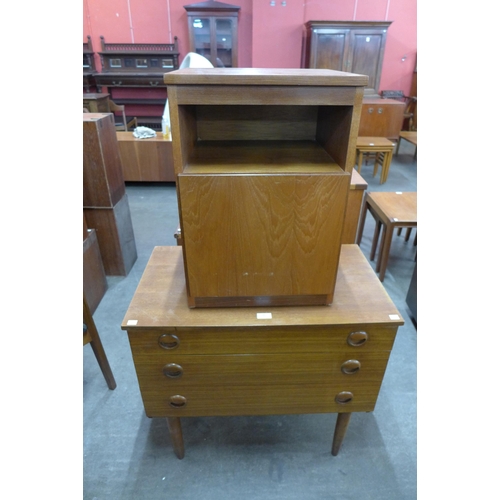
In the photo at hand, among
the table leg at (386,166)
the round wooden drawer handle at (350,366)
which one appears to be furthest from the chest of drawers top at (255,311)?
the table leg at (386,166)

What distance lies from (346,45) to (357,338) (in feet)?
18.4

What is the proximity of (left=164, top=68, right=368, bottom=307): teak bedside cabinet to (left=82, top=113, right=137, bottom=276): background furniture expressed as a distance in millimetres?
1281

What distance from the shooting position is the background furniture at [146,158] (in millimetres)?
3967

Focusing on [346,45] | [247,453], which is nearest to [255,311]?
[247,453]

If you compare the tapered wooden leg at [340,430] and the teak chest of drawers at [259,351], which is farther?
the tapered wooden leg at [340,430]

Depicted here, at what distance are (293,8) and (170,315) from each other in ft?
19.4

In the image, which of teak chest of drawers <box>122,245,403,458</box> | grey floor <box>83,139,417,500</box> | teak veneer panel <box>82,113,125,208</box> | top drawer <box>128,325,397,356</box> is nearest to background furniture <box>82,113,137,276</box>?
teak veneer panel <box>82,113,125,208</box>

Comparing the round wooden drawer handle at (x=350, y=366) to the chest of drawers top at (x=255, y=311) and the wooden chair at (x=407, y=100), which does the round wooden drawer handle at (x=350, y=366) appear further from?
the wooden chair at (x=407, y=100)

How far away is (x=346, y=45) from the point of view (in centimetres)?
534

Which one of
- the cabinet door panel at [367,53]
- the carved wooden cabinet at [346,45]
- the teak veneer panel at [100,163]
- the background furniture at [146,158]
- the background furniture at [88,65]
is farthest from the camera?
the background furniture at [88,65]

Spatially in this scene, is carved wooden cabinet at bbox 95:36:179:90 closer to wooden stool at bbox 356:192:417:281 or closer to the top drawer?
wooden stool at bbox 356:192:417:281

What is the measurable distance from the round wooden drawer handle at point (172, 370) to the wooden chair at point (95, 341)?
65 centimetres

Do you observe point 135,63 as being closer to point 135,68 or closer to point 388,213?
point 135,68

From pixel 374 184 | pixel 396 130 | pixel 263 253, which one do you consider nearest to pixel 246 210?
pixel 263 253
